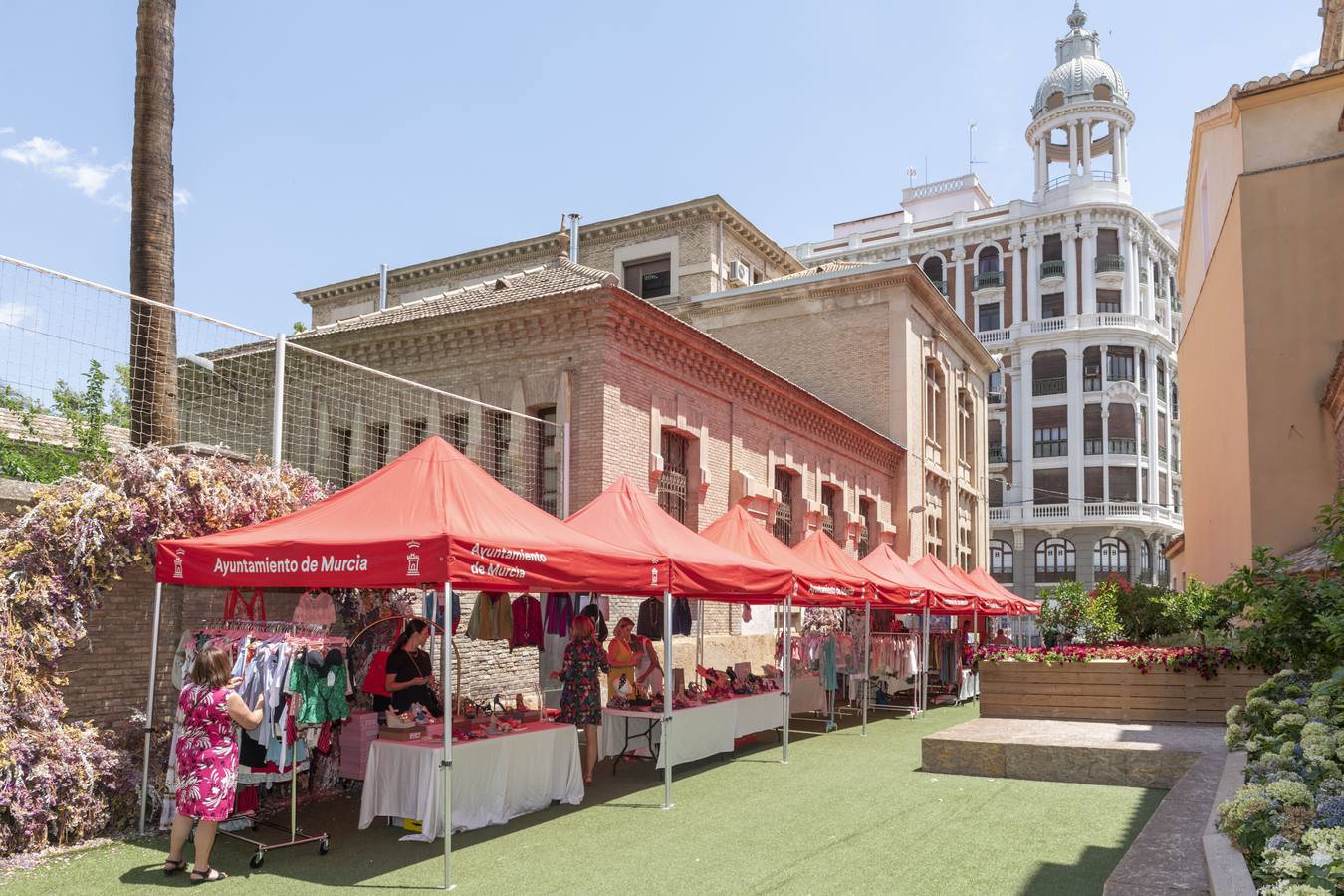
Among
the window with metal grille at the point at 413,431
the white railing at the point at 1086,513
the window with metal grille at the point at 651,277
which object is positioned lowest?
the window with metal grille at the point at 413,431

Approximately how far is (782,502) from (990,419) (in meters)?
36.0

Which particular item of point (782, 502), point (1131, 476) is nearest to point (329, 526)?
point (782, 502)

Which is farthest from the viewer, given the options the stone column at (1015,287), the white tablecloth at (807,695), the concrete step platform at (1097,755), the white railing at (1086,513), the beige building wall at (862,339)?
the stone column at (1015,287)

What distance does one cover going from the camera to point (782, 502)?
939 inches

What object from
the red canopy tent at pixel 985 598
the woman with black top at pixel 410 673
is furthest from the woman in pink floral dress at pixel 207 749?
the red canopy tent at pixel 985 598

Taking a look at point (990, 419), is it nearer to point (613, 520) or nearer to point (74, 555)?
point (613, 520)

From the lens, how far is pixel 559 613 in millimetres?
13617

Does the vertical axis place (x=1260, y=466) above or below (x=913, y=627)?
above

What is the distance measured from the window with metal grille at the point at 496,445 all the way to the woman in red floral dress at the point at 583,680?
5315 mm

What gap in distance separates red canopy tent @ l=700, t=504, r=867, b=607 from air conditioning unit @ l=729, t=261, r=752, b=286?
747 inches

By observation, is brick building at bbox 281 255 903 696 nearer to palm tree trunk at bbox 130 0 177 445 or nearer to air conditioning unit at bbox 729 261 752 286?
palm tree trunk at bbox 130 0 177 445

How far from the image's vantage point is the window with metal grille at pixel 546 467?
1642 centimetres

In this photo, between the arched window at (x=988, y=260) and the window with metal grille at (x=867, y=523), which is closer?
the window with metal grille at (x=867, y=523)

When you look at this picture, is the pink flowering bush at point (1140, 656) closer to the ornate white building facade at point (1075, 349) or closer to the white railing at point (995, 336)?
the ornate white building facade at point (1075, 349)
